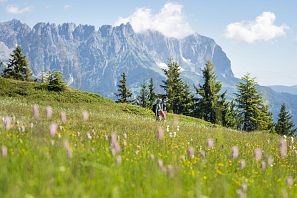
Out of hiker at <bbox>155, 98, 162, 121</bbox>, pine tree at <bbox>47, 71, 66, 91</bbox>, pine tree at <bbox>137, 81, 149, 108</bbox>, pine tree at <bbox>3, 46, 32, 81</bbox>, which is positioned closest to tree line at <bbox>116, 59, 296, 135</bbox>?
pine tree at <bbox>137, 81, 149, 108</bbox>

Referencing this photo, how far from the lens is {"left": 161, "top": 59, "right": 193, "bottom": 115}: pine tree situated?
2734 inches

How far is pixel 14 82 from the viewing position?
3972 cm

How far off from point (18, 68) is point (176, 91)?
31227 mm

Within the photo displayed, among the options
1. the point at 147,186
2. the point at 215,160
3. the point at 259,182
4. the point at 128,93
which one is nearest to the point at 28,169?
the point at 147,186

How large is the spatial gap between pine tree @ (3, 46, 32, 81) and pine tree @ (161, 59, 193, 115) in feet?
89.9

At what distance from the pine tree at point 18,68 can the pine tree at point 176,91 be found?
27.4 metres

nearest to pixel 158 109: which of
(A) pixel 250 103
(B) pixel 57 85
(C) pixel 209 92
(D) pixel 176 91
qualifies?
(B) pixel 57 85

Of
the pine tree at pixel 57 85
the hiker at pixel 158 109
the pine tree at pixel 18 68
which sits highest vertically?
the pine tree at pixel 18 68

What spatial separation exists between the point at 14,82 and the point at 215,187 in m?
38.1

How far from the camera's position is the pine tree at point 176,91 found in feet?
228

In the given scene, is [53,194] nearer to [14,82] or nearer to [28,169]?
[28,169]

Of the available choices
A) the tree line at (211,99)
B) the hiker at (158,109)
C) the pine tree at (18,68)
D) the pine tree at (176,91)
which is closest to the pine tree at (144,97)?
the tree line at (211,99)

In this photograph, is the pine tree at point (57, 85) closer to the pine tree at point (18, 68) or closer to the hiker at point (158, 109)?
the hiker at point (158, 109)

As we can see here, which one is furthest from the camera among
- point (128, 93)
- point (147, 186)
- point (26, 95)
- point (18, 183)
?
point (128, 93)
